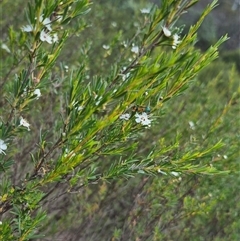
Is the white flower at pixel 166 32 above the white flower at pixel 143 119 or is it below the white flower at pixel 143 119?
above

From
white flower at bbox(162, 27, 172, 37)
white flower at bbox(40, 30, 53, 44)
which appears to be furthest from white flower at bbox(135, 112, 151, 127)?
white flower at bbox(40, 30, 53, 44)

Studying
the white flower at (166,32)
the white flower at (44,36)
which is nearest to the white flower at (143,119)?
the white flower at (166,32)

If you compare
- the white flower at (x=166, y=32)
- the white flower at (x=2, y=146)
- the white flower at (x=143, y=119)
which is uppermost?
the white flower at (x=166, y=32)

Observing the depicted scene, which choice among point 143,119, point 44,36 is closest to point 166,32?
point 143,119

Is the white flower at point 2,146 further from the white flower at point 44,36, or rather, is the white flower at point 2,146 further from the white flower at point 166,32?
the white flower at point 166,32

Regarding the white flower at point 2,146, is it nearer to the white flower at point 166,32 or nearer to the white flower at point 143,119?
the white flower at point 143,119

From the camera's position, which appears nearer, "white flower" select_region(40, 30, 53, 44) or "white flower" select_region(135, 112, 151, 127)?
"white flower" select_region(40, 30, 53, 44)

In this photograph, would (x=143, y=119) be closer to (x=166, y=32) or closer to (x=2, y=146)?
(x=166, y=32)

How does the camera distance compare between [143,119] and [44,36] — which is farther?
[143,119]

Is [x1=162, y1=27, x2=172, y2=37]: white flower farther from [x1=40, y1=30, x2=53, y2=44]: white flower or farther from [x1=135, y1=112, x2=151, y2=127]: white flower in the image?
[x1=40, y1=30, x2=53, y2=44]: white flower

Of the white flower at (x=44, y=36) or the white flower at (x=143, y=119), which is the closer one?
the white flower at (x=44, y=36)

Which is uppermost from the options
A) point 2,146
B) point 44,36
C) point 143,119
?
point 44,36

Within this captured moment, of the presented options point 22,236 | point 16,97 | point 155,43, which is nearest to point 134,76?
point 155,43

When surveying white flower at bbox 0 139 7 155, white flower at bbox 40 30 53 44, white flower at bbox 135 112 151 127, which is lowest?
white flower at bbox 0 139 7 155
